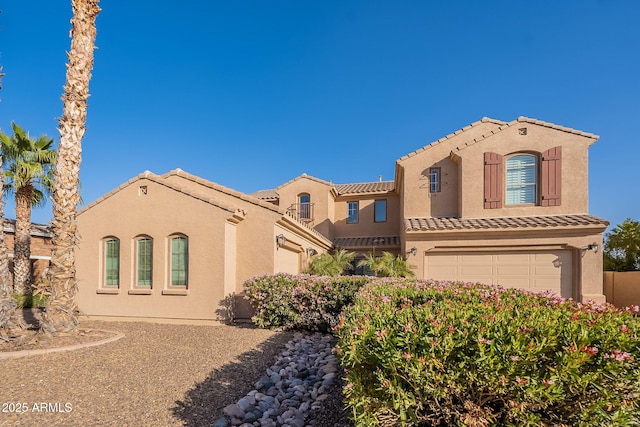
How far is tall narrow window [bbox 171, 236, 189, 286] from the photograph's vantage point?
416 inches

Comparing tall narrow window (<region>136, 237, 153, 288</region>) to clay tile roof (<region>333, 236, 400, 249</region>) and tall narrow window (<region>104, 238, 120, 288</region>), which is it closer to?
tall narrow window (<region>104, 238, 120, 288</region>)

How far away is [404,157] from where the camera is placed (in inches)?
619

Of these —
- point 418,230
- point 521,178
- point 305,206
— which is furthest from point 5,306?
point 521,178

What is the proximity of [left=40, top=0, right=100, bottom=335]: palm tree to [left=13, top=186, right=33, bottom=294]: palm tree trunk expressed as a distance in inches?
392

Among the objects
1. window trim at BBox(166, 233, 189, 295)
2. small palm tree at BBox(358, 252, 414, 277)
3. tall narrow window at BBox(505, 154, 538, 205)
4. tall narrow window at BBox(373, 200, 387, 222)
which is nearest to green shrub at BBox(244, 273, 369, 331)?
window trim at BBox(166, 233, 189, 295)

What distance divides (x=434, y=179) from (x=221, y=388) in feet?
44.3

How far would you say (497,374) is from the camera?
96.1 inches

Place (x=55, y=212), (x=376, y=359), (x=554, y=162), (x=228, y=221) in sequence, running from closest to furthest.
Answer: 1. (x=376, y=359)
2. (x=55, y=212)
3. (x=228, y=221)
4. (x=554, y=162)

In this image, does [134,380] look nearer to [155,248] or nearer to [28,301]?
[155,248]

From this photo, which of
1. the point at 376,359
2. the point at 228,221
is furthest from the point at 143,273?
the point at 376,359

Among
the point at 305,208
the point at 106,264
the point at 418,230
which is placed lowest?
the point at 106,264

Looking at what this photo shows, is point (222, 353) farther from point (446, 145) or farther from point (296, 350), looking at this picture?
point (446, 145)

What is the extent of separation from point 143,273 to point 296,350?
7073 millimetres

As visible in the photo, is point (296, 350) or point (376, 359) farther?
point (296, 350)
